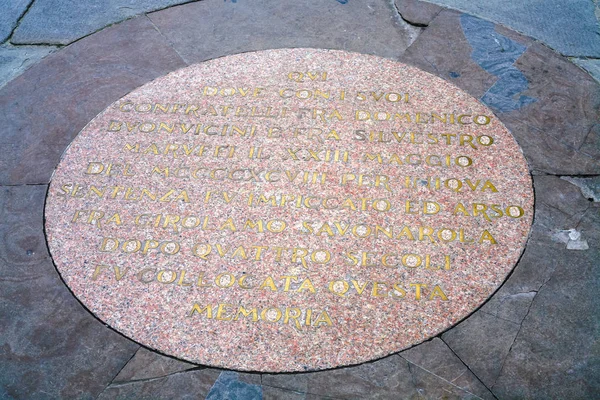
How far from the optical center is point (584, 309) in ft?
10.3

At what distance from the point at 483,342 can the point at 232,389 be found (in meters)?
1.33

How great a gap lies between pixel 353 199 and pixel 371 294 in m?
0.71

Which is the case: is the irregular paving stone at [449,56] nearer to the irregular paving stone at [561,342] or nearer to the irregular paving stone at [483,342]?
the irregular paving stone at [561,342]

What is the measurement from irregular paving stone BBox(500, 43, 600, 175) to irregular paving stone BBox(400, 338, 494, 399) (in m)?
1.55

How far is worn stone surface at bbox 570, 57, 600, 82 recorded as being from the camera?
4543mm

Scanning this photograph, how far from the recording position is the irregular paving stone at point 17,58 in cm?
493

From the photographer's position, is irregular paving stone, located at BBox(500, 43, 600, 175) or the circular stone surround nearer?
the circular stone surround

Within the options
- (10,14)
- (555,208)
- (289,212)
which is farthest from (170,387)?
(10,14)

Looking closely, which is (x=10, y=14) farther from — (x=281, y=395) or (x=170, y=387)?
(x=281, y=395)

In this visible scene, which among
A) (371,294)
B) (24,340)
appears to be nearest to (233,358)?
(371,294)

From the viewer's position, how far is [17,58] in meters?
5.08

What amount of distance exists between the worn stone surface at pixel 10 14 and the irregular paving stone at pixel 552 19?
3.98 meters

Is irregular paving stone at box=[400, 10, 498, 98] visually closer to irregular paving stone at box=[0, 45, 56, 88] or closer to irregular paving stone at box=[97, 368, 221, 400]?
irregular paving stone at box=[97, 368, 221, 400]

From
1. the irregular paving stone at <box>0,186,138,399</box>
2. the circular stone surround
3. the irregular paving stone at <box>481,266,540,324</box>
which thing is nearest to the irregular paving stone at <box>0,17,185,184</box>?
the circular stone surround
